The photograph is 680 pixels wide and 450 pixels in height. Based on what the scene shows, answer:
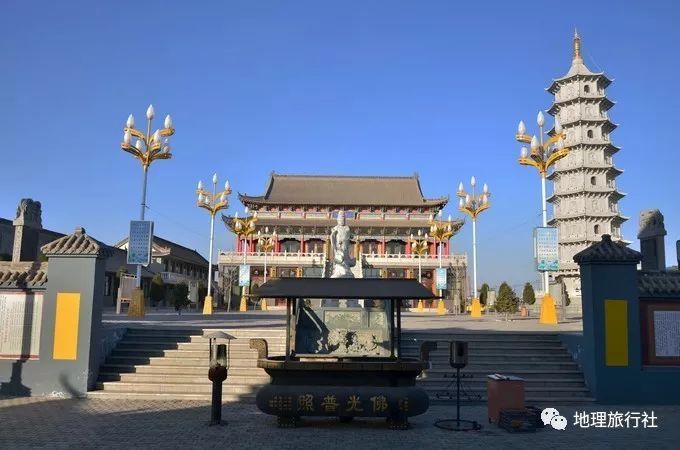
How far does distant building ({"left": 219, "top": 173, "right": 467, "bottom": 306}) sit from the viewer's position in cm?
6100

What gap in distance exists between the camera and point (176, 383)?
12.0 m

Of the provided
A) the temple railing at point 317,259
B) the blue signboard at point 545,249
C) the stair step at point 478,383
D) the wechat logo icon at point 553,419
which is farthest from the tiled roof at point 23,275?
the temple railing at point 317,259

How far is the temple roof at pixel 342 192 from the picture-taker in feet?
224

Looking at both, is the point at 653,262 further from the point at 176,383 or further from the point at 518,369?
the point at 176,383

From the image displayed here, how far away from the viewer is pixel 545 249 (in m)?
20.2

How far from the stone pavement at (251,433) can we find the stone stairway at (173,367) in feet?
3.94

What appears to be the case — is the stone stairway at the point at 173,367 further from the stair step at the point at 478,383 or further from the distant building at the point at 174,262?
the distant building at the point at 174,262

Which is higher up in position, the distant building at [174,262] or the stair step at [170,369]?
the distant building at [174,262]

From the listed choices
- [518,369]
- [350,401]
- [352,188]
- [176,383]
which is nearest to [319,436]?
[350,401]

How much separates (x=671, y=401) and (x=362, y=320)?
22.4 ft

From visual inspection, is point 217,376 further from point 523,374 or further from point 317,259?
point 317,259

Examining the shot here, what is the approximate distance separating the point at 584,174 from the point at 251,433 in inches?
2093

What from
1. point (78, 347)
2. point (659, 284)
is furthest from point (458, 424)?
point (78, 347)

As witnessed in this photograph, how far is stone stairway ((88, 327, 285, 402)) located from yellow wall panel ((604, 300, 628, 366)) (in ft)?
23.8
